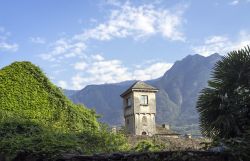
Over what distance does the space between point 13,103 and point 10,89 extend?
103 centimetres

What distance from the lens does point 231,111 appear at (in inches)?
336

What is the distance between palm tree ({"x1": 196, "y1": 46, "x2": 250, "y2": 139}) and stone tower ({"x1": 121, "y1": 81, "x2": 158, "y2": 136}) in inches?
2446

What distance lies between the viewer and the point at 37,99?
25812 mm

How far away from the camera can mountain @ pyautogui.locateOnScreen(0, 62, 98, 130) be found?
25.0 m

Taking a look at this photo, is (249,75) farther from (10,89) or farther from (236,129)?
(10,89)

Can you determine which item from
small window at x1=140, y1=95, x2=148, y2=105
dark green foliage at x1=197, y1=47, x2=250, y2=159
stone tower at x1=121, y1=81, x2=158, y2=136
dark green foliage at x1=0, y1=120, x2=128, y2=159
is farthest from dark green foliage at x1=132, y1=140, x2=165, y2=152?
small window at x1=140, y1=95, x2=148, y2=105

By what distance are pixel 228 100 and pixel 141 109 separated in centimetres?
6423

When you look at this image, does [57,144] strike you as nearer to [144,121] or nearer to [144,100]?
[144,121]

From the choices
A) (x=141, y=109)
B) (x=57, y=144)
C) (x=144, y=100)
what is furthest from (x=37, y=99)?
(x=144, y=100)

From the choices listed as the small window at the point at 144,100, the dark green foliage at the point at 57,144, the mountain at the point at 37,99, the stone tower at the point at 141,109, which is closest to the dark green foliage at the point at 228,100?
the dark green foliage at the point at 57,144

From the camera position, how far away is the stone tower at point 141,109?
72.1 metres

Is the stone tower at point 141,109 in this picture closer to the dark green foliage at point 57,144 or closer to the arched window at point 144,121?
the arched window at point 144,121

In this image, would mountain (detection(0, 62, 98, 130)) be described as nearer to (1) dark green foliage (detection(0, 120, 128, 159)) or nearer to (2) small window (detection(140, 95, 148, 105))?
(1) dark green foliage (detection(0, 120, 128, 159))

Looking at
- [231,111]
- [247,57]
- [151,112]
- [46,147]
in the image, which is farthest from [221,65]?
[151,112]
